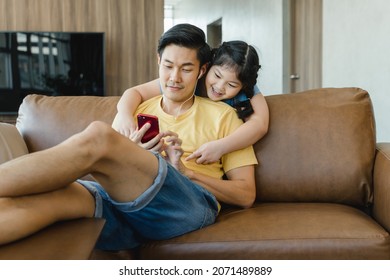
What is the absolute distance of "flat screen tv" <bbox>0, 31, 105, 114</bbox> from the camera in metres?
4.08

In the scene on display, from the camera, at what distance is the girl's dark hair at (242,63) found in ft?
5.61

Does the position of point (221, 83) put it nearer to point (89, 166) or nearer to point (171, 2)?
point (89, 166)

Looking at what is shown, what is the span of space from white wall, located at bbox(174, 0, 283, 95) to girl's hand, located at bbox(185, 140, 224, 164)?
2164 millimetres

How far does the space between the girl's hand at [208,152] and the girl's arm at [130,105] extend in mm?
235

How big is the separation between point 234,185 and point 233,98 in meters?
0.36

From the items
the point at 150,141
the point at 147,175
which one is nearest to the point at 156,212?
the point at 147,175

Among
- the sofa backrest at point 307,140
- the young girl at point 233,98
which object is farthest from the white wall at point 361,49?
the young girl at point 233,98

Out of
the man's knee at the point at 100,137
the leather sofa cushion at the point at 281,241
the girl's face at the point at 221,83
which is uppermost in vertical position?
the girl's face at the point at 221,83

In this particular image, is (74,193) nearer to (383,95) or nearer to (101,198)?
(101,198)

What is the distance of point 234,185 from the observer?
5.33ft

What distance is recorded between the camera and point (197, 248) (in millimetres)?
1399

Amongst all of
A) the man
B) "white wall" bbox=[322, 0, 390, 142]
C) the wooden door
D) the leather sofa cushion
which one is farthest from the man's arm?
the wooden door

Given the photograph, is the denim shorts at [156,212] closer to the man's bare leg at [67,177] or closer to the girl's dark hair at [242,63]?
the man's bare leg at [67,177]

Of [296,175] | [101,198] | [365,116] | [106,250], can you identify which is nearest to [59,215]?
[101,198]
